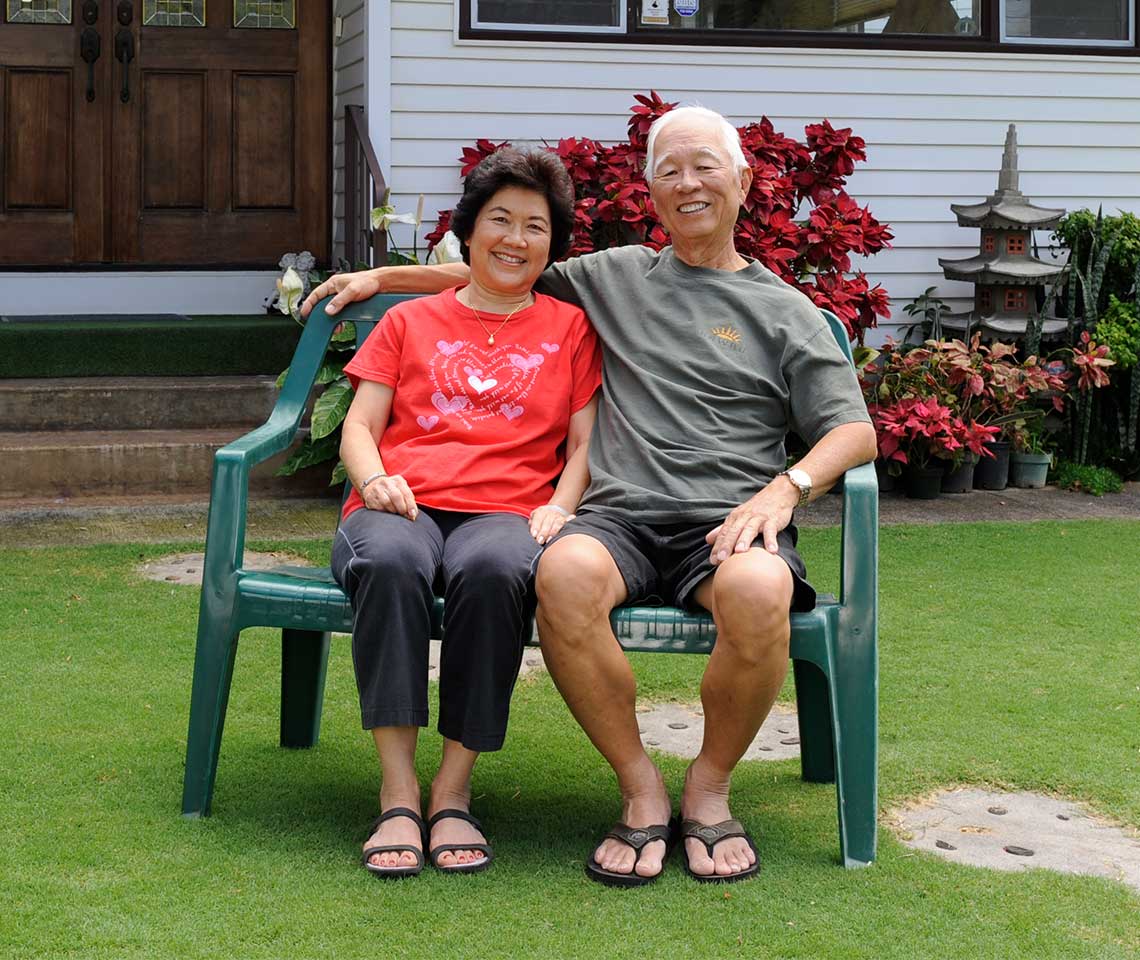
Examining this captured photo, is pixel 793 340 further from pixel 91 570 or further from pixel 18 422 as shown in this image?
pixel 18 422

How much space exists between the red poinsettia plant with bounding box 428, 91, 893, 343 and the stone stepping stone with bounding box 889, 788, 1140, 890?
331 cm

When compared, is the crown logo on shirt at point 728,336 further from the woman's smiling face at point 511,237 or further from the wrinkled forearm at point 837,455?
the woman's smiling face at point 511,237

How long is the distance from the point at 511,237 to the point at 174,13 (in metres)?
4.65

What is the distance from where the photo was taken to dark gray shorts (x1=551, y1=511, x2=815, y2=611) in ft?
8.60

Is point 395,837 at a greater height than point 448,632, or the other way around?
point 448,632

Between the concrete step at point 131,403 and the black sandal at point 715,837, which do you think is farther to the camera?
the concrete step at point 131,403

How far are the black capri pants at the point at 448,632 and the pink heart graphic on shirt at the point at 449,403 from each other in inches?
14.1

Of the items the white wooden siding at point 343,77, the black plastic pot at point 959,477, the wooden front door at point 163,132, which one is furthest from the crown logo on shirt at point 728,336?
the wooden front door at point 163,132

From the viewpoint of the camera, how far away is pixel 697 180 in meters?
2.85

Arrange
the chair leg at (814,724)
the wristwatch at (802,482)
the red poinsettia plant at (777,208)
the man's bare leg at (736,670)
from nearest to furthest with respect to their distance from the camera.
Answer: the man's bare leg at (736,670), the wristwatch at (802,482), the chair leg at (814,724), the red poinsettia plant at (777,208)

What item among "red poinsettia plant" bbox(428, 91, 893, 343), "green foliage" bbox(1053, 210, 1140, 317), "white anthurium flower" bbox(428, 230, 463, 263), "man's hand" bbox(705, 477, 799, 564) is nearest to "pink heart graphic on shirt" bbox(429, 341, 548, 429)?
"man's hand" bbox(705, 477, 799, 564)

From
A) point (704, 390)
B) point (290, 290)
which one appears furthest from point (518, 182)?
point (290, 290)

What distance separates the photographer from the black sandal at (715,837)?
8.25 feet

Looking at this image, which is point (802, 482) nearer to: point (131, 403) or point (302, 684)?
point (302, 684)
